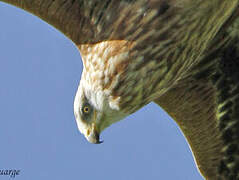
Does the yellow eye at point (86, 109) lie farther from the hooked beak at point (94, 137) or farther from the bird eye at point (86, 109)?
the hooked beak at point (94, 137)

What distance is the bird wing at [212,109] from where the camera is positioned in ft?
22.7

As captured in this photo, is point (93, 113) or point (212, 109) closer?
point (93, 113)

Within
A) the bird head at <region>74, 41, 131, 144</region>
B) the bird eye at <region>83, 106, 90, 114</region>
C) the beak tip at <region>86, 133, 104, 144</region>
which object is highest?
the bird head at <region>74, 41, 131, 144</region>

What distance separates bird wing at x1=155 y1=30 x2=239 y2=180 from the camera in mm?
6934

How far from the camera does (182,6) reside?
5.52 m

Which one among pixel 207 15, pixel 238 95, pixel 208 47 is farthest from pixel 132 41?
pixel 238 95

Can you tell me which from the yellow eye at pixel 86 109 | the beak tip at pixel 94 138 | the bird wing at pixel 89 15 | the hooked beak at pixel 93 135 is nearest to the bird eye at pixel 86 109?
the yellow eye at pixel 86 109

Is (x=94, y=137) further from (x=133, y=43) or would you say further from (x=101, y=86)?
(x=133, y=43)

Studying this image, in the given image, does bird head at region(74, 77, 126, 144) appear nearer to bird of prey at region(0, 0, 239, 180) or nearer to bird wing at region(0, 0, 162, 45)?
bird of prey at region(0, 0, 239, 180)

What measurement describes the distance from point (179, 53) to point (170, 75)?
0.92 feet

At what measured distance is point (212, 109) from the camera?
23.3 ft

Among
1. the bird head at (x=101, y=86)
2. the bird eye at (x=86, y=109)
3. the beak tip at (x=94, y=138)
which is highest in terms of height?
the bird head at (x=101, y=86)

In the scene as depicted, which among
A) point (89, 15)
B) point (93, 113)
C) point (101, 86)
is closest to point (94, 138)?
point (93, 113)

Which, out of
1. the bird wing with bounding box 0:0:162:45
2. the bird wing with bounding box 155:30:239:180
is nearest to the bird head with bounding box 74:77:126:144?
the bird wing with bounding box 0:0:162:45
